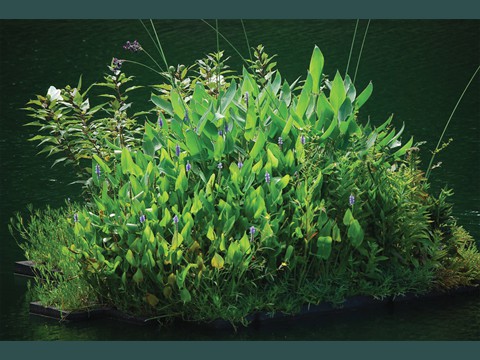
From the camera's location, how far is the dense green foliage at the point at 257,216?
8.61 m

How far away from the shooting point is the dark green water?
876cm

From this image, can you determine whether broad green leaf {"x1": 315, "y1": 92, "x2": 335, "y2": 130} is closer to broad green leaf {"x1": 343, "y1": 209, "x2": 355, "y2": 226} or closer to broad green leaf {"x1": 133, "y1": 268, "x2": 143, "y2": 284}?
broad green leaf {"x1": 343, "y1": 209, "x2": 355, "y2": 226}

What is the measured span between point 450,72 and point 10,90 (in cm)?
763

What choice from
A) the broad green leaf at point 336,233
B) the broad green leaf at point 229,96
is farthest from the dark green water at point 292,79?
the broad green leaf at point 229,96

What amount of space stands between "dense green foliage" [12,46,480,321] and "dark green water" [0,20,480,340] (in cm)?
28

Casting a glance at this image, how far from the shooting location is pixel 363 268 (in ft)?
30.1

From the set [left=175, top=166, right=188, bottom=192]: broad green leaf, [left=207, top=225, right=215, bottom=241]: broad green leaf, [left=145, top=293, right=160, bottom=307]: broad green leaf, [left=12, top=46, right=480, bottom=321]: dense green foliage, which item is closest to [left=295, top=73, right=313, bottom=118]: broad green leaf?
[left=12, top=46, right=480, bottom=321]: dense green foliage

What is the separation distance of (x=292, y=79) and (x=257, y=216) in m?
9.75

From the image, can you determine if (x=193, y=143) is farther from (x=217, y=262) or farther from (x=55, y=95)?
(x=55, y=95)

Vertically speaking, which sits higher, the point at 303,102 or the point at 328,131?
the point at 303,102

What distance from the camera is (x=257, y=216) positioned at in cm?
866

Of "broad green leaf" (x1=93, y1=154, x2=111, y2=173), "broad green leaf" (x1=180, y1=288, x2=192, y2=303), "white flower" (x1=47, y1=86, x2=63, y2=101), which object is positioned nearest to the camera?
"broad green leaf" (x1=180, y1=288, x2=192, y2=303)

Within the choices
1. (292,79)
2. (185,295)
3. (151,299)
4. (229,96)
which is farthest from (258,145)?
(292,79)

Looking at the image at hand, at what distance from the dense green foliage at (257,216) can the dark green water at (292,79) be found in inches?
11.1
